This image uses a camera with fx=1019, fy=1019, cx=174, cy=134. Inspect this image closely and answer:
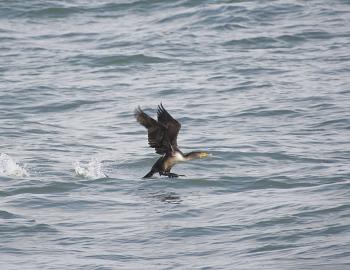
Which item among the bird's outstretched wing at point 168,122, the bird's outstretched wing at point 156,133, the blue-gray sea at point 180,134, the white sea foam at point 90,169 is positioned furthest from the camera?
the white sea foam at point 90,169

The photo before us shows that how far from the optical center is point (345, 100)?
17.3m

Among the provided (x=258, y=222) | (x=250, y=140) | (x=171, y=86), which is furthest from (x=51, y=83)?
(x=258, y=222)

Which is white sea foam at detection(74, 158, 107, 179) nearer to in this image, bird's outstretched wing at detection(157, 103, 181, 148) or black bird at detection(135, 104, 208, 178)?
black bird at detection(135, 104, 208, 178)

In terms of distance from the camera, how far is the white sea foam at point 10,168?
13.2 m

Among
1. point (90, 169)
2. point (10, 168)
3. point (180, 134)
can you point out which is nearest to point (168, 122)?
point (90, 169)

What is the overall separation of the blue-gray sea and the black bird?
16.0 inches

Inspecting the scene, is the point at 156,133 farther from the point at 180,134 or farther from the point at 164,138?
the point at 180,134

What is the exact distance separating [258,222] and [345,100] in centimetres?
695

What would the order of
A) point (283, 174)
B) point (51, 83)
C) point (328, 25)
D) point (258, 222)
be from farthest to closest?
point (328, 25) → point (51, 83) → point (283, 174) → point (258, 222)

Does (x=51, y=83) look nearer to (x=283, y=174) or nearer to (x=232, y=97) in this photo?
(x=232, y=97)

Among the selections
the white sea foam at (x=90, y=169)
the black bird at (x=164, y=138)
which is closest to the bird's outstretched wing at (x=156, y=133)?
the black bird at (x=164, y=138)

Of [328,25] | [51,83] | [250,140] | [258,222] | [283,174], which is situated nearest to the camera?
[258,222]

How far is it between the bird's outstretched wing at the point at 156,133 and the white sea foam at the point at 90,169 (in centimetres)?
140

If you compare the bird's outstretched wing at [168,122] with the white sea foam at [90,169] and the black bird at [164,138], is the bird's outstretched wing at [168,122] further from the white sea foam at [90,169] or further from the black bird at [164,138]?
the white sea foam at [90,169]
